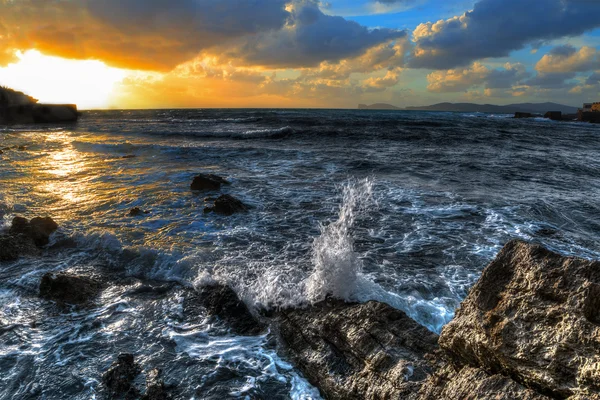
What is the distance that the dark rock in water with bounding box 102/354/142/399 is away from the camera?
14.8 feet

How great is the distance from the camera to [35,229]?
371 inches

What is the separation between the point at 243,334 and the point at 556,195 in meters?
14.2

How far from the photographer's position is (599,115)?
69.9m

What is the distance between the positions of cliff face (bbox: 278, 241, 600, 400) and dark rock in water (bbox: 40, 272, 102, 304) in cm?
452

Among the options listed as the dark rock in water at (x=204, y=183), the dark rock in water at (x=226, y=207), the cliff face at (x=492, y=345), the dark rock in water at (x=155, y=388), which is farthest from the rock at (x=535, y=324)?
the dark rock in water at (x=204, y=183)

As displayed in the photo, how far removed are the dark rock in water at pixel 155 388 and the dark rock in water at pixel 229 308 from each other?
4.77 feet

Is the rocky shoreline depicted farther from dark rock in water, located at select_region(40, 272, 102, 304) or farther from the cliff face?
dark rock in water, located at select_region(40, 272, 102, 304)

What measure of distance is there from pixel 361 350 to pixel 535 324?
205cm

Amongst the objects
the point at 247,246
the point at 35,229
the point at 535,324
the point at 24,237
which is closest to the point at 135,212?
the point at 35,229

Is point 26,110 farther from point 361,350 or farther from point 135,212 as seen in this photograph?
point 361,350

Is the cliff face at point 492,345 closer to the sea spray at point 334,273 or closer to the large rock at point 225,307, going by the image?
the sea spray at point 334,273

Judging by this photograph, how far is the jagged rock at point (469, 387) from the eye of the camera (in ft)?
9.89

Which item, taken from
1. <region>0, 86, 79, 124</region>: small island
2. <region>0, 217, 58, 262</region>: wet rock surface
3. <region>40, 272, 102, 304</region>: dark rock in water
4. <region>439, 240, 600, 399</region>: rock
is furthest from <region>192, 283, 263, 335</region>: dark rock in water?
<region>0, 86, 79, 124</region>: small island

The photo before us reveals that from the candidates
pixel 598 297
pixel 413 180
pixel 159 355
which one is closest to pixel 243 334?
pixel 159 355
